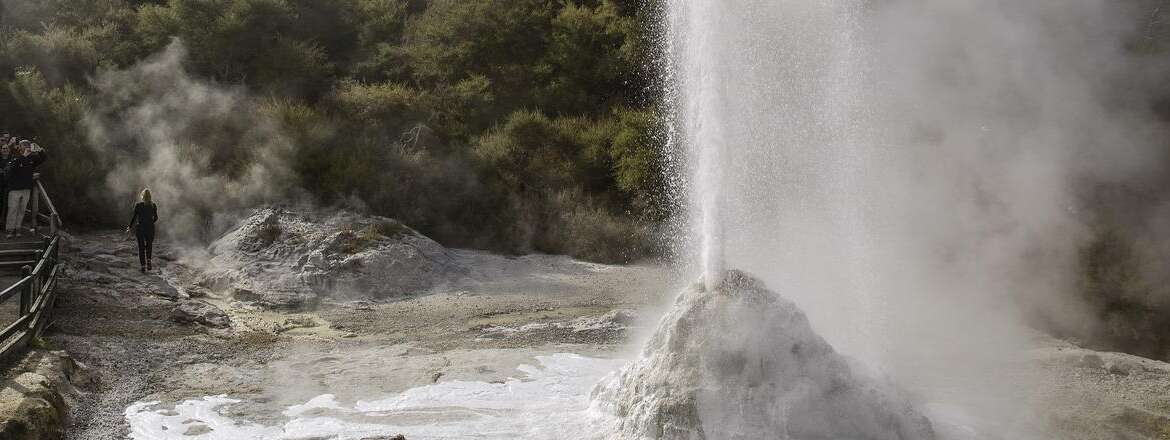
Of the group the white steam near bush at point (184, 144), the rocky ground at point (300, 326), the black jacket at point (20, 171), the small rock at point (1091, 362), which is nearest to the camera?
the rocky ground at point (300, 326)

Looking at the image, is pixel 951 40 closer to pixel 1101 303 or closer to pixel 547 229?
pixel 1101 303

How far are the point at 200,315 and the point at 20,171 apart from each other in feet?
9.66

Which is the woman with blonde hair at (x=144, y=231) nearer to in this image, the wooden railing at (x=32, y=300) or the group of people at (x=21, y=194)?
the group of people at (x=21, y=194)

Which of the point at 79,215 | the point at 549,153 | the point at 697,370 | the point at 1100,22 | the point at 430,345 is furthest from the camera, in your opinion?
the point at 549,153

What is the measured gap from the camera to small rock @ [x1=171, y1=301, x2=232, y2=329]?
28.1 ft

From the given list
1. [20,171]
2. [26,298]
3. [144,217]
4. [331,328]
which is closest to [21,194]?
[20,171]

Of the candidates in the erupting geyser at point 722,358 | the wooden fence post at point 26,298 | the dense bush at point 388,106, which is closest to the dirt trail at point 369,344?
the wooden fence post at point 26,298

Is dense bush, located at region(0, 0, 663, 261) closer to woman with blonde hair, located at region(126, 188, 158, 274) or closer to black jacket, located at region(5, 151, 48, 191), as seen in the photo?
woman with blonde hair, located at region(126, 188, 158, 274)

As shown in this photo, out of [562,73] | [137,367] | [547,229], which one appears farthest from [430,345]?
[562,73]

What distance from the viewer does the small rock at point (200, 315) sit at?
8562 mm

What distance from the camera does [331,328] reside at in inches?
344

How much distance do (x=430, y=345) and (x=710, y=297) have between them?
3.29 metres

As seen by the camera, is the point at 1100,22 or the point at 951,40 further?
the point at 951,40

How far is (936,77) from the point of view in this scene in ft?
33.5
